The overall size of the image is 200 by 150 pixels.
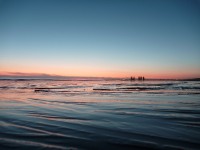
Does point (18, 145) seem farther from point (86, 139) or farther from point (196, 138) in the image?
point (196, 138)

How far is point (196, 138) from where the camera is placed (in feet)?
15.6

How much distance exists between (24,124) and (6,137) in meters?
1.65

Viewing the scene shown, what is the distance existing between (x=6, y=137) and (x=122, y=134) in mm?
2754

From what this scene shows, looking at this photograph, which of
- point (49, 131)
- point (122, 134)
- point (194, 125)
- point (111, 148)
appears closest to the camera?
point (111, 148)

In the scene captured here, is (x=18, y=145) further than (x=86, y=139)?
No

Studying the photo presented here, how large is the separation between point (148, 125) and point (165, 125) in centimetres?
50

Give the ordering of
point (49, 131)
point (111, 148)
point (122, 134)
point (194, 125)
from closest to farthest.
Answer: point (111, 148)
point (122, 134)
point (49, 131)
point (194, 125)

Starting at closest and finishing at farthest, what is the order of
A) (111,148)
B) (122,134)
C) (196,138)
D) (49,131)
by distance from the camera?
1. (111,148)
2. (196,138)
3. (122,134)
4. (49,131)

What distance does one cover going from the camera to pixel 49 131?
219 inches

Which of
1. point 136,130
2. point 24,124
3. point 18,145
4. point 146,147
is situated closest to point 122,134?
point 136,130

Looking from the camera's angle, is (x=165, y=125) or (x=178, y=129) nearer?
(x=178, y=129)

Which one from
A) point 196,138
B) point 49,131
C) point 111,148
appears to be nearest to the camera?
point 111,148

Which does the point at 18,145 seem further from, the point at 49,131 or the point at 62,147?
the point at 49,131

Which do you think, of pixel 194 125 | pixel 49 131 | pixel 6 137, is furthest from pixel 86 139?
pixel 194 125
